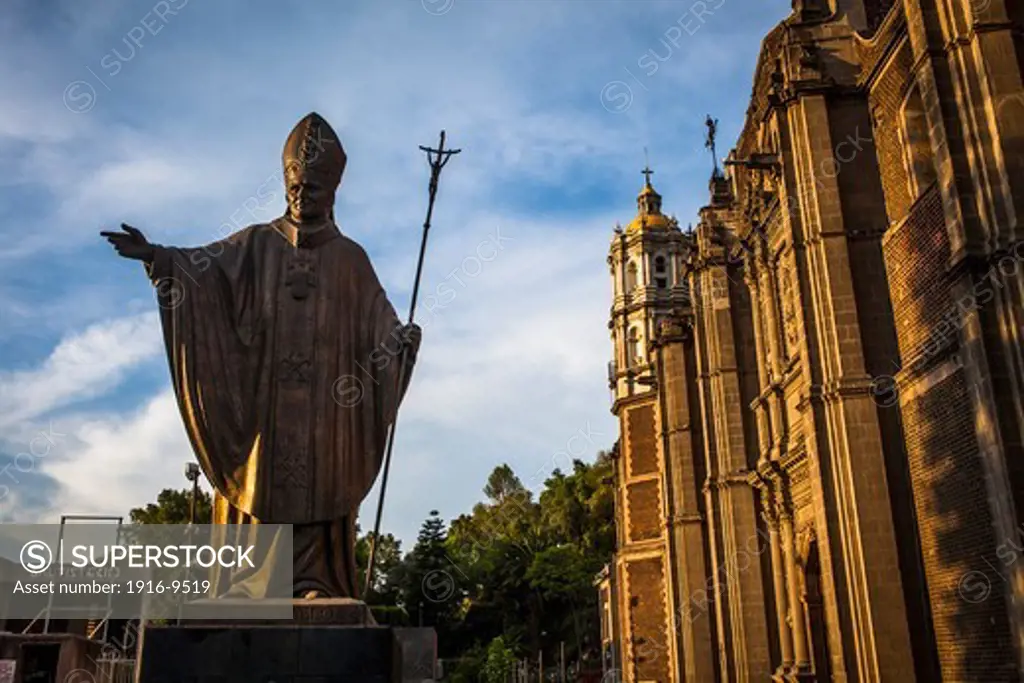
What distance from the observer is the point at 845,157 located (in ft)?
55.7

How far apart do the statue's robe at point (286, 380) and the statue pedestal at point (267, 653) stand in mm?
419

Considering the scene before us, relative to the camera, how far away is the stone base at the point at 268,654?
14.0ft

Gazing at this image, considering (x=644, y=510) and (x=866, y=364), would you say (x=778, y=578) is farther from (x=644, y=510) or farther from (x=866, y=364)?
(x=644, y=510)

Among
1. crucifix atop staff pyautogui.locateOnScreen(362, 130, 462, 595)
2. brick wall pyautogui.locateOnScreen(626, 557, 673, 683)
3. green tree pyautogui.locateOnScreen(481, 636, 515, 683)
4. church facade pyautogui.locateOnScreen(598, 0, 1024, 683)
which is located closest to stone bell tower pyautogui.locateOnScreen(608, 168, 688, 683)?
brick wall pyautogui.locateOnScreen(626, 557, 673, 683)

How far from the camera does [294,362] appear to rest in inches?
205

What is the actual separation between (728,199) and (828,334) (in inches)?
507

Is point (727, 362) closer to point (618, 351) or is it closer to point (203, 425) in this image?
point (203, 425)

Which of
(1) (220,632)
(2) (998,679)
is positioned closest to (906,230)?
(2) (998,679)

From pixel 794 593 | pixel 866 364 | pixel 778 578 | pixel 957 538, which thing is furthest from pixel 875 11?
pixel 778 578

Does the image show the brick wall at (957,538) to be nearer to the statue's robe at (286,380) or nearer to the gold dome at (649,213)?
the statue's robe at (286,380)

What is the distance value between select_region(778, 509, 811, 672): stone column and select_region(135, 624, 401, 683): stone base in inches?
655

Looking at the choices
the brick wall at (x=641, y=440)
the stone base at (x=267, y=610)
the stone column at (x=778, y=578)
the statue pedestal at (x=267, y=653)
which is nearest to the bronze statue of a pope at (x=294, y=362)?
the stone base at (x=267, y=610)

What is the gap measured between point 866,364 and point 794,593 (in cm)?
659

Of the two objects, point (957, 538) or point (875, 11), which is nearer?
point (957, 538)
